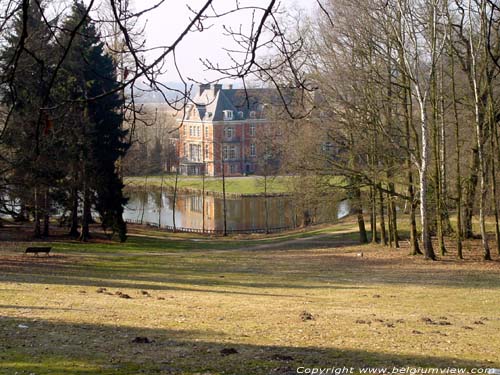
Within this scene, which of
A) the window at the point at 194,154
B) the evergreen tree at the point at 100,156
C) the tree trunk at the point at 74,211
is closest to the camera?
the evergreen tree at the point at 100,156

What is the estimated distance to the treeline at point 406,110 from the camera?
2352 centimetres

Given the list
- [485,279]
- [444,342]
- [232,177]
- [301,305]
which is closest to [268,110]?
[485,279]

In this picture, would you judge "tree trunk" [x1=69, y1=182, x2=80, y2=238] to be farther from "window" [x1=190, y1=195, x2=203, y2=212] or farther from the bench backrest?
"window" [x1=190, y1=195, x2=203, y2=212]

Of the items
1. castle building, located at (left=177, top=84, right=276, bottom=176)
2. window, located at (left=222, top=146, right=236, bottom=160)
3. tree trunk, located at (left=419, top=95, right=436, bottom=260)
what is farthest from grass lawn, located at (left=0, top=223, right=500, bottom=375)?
window, located at (left=222, top=146, right=236, bottom=160)

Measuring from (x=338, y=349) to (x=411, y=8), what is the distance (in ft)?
56.9

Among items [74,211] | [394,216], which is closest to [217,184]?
[74,211]

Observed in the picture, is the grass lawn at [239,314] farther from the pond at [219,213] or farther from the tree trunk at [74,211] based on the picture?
the pond at [219,213]

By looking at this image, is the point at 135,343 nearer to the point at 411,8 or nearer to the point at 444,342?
the point at 444,342

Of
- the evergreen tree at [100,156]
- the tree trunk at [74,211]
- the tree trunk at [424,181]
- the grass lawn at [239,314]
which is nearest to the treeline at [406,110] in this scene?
the tree trunk at [424,181]

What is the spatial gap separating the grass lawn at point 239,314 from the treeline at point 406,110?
9.79 feet

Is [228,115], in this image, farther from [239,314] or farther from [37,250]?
[239,314]

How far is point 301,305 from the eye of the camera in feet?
46.5

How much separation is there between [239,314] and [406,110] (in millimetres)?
15273

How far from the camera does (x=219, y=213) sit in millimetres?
54125
